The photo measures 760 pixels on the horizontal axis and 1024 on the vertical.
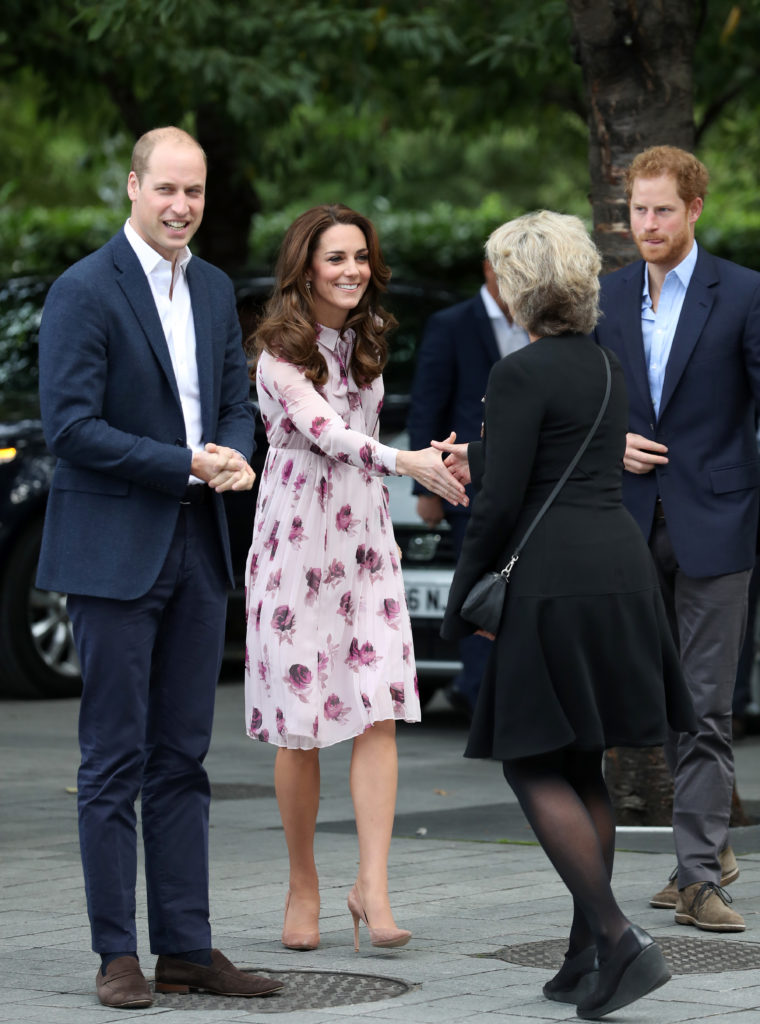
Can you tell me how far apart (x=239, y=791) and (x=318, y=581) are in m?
3.10

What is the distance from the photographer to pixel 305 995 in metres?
4.85

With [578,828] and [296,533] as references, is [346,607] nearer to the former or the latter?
[296,533]

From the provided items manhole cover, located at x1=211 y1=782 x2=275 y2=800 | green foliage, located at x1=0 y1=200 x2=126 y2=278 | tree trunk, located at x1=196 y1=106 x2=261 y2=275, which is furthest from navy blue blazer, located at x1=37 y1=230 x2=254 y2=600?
green foliage, located at x1=0 y1=200 x2=126 y2=278

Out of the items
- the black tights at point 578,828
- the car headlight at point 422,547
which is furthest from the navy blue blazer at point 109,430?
the car headlight at point 422,547

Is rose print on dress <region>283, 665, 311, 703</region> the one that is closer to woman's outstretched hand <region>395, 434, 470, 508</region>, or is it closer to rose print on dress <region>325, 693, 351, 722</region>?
rose print on dress <region>325, 693, 351, 722</region>

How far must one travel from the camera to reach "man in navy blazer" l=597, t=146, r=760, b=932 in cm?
586

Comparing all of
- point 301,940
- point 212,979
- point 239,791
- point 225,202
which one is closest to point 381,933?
point 301,940

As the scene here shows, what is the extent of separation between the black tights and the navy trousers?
0.80 metres

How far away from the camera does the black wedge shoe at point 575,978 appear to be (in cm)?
471

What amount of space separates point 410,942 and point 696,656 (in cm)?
121

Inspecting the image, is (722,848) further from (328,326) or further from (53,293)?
(53,293)

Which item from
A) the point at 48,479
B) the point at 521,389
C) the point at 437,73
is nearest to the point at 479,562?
the point at 521,389

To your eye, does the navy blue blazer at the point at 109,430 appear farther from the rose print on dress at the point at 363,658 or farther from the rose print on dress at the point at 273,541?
the rose print on dress at the point at 363,658

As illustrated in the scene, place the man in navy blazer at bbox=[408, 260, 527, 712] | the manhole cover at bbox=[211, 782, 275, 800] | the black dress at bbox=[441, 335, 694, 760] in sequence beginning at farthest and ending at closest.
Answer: the man in navy blazer at bbox=[408, 260, 527, 712], the manhole cover at bbox=[211, 782, 275, 800], the black dress at bbox=[441, 335, 694, 760]
